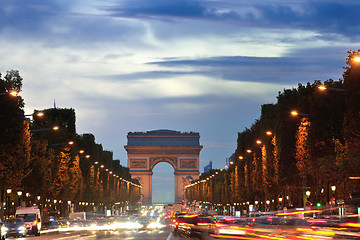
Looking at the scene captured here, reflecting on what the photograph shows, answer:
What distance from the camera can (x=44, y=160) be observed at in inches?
2970

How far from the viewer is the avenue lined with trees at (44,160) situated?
2052 inches

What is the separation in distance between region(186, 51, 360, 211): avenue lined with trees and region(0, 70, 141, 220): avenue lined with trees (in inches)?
781

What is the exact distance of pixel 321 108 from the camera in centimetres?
5284

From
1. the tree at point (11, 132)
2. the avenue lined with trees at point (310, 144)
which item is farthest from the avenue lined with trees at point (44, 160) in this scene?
the avenue lined with trees at point (310, 144)

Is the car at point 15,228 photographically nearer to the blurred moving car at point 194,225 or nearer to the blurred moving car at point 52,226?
the blurred moving car at point 194,225

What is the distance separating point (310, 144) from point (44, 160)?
1194 inches

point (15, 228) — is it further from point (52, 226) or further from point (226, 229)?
point (226, 229)

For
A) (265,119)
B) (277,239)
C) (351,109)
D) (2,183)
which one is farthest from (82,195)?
(277,239)

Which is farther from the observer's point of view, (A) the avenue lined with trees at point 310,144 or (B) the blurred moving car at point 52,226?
(B) the blurred moving car at point 52,226

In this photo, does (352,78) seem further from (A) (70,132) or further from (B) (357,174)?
(A) (70,132)

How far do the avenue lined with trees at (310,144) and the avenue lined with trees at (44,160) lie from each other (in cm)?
1984

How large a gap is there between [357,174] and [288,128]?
56.4ft

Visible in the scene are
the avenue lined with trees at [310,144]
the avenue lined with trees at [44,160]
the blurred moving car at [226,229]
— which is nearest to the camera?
the blurred moving car at [226,229]

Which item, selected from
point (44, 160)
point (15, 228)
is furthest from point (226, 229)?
point (44, 160)
